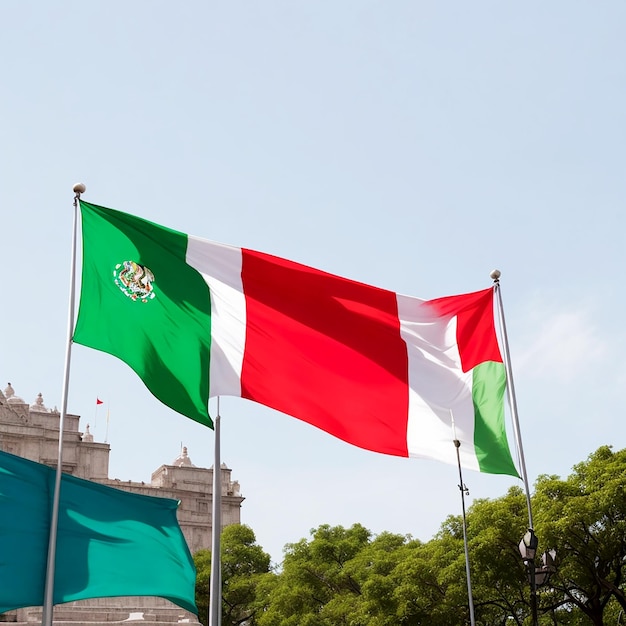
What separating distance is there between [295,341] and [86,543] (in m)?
3.76

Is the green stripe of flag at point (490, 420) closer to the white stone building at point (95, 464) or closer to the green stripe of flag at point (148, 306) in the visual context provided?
the green stripe of flag at point (148, 306)

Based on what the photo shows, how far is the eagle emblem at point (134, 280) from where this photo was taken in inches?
453

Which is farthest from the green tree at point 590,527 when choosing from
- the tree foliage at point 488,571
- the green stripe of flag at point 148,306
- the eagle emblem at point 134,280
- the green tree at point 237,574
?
the eagle emblem at point 134,280

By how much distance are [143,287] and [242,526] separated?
1836 inches

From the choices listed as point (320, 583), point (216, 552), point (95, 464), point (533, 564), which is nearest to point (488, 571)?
point (320, 583)

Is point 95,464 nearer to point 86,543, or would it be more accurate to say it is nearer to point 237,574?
point 237,574

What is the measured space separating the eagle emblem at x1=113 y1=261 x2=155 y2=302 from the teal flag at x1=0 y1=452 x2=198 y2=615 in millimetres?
2406

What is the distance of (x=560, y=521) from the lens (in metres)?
32.8

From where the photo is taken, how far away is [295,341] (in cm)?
1235

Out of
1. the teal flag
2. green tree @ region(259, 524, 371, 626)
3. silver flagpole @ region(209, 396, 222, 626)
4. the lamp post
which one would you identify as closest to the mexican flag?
silver flagpole @ region(209, 396, 222, 626)

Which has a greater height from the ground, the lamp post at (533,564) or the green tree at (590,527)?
the green tree at (590,527)

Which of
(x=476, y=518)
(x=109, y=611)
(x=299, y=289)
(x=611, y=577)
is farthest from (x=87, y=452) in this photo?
(x=299, y=289)

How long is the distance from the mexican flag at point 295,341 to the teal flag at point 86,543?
53.4 inches

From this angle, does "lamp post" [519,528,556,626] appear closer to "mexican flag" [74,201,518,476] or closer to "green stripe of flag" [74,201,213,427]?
"mexican flag" [74,201,518,476]
